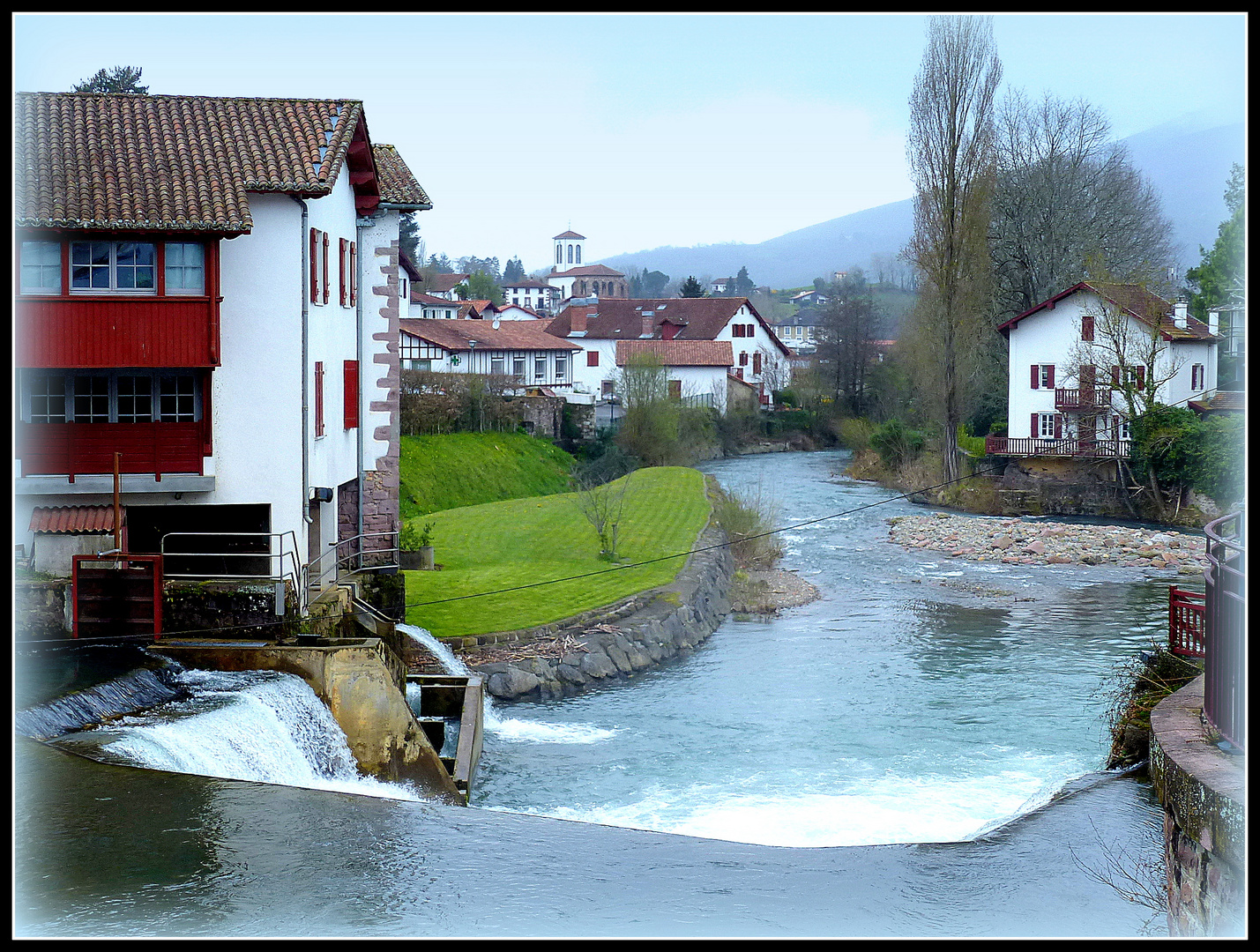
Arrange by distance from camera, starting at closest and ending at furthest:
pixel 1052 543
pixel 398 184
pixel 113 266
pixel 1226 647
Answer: pixel 1226 647 → pixel 113 266 → pixel 398 184 → pixel 1052 543

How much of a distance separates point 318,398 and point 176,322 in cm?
300

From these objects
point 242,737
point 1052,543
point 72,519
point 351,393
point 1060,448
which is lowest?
point 1052,543

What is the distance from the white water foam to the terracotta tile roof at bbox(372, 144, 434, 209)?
7908mm

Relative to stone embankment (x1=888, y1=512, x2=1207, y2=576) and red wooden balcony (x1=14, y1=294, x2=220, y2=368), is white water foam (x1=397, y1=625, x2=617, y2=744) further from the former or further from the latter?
stone embankment (x1=888, y1=512, x2=1207, y2=576)

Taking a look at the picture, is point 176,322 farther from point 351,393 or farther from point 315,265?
point 351,393

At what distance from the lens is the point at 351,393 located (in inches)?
902

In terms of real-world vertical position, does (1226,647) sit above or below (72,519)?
below

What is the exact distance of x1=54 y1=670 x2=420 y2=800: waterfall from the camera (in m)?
12.9

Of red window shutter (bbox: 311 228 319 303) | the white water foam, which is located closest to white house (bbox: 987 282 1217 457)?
the white water foam

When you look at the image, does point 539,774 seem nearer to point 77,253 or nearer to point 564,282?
point 77,253

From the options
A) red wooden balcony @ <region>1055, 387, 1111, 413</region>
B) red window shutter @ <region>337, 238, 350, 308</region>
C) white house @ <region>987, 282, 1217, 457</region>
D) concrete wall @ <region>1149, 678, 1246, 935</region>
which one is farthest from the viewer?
red wooden balcony @ <region>1055, 387, 1111, 413</region>

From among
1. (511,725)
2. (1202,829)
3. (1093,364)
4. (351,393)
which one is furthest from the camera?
(1093,364)

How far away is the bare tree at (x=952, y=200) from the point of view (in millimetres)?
55281

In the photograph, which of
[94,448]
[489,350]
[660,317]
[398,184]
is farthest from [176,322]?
[660,317]
